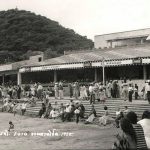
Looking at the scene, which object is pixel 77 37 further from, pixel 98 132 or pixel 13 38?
pixel 98 132

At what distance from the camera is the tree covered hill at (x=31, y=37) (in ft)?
214


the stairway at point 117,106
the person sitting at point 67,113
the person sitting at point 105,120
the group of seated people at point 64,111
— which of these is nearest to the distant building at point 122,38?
the stairway at point 117,106

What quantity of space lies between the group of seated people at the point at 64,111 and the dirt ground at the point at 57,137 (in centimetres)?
77

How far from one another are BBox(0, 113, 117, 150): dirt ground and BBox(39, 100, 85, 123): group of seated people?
2.51 ft

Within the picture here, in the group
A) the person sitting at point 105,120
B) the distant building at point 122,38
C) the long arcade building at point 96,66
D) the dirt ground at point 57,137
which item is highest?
the distant building at point 122,38

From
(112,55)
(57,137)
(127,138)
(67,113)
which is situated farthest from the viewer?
(112,55)

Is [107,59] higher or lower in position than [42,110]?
higher

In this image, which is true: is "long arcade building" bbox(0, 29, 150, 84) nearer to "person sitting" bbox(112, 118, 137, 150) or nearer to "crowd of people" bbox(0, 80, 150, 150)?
"crowd of people" bbox(0, 80, 150, 150)

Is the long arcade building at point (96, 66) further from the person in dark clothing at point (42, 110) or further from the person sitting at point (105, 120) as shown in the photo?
the person sitting at point (105, 120)

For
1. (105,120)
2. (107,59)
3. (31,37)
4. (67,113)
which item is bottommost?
(105,120)

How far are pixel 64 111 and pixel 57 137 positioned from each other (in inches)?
264

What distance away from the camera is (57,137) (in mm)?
16453

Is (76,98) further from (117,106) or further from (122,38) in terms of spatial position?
(122,38)

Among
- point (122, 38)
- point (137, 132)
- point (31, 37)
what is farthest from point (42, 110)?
point (31, 37)
